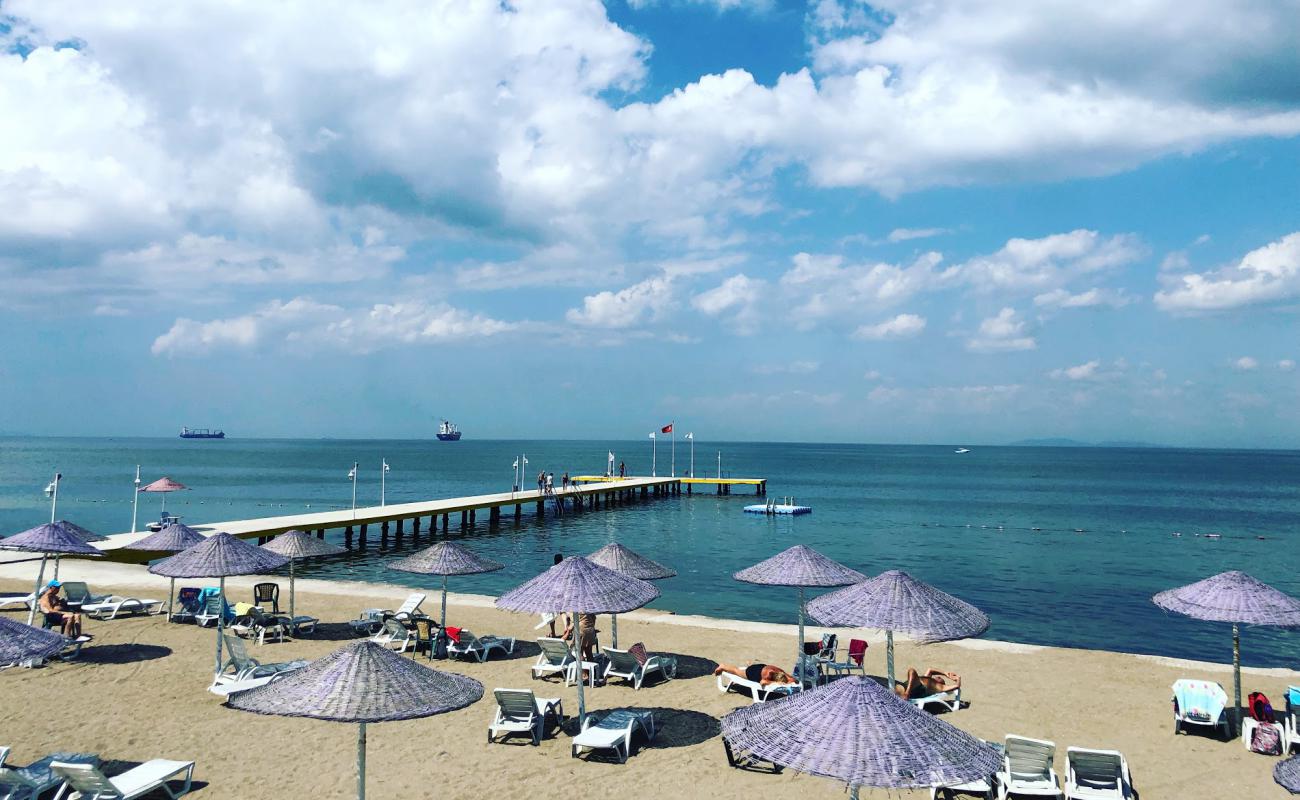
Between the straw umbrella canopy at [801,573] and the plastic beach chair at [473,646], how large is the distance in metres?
4.98

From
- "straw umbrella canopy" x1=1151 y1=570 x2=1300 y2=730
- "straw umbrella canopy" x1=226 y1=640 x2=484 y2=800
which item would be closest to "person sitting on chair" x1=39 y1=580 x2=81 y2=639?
"straw umbrella canopy" x1=226 y1=640 x2=484 y2=800

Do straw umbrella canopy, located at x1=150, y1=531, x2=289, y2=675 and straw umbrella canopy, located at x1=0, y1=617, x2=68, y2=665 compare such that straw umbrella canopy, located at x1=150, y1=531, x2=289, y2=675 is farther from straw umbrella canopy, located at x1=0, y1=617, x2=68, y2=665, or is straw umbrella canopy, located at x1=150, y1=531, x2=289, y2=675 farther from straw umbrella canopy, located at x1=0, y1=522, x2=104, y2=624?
straw umbrella canopy, located at x1=0, y1=617, x2=68, y2=665

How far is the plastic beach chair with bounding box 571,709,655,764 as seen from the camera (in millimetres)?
10297

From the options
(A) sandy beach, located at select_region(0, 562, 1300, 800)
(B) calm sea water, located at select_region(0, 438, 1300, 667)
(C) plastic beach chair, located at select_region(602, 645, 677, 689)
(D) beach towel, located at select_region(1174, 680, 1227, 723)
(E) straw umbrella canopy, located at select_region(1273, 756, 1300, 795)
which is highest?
(E) straw umbrella canopy, located at select_region(1273, 756, 1300, 795)

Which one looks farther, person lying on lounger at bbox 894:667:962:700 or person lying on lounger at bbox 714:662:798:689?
person lying on lounger at bbox 714:662:798:689

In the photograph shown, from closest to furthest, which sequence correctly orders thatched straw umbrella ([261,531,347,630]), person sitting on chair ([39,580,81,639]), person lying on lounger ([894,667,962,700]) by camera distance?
1. person lying on lounger ([894,667,962,700])
2. person sitting on chair ([39,580,81,639])
3. thatched straw umbrella ([261,531,347,630])

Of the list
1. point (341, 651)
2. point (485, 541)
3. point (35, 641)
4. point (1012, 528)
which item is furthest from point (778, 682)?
point (1012, 528)

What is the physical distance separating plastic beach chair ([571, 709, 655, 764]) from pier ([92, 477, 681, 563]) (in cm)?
1295

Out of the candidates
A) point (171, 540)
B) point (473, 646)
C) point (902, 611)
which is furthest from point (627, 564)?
point (171, 540)

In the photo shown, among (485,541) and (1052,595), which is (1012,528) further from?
(485,541)

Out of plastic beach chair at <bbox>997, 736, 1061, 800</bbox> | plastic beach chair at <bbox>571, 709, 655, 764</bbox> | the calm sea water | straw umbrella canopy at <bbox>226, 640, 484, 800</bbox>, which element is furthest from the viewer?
the calm sea water

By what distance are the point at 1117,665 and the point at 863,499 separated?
204ft

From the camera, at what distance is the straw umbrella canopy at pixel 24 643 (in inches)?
335

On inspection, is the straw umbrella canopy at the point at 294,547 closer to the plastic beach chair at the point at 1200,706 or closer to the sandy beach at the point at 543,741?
the sandy beach at the point at 543,741
